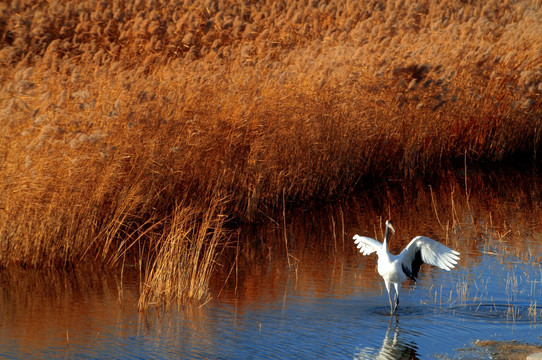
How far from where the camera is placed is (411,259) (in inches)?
271

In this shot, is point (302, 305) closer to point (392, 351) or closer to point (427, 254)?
point (427, 254)

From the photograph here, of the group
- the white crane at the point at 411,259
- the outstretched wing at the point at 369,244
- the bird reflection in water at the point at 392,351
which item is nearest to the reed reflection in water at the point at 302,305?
the bird reflection in water at the point at 392,351

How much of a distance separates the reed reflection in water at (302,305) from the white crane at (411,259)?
28 cm

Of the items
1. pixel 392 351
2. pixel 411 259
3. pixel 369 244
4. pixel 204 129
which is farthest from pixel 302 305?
pixel 204 129

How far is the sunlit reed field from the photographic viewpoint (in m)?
7.95

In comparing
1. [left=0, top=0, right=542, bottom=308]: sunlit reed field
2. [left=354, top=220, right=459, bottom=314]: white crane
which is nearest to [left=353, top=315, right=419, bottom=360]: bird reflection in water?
[left=354, top=220, right=459, bottom=314]: white crane

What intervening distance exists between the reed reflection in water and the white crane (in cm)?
28

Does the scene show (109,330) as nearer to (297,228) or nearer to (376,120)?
(297,228)

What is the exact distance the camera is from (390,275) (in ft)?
21.7

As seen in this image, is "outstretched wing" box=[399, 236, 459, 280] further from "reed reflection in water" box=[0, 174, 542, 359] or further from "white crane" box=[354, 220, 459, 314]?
"reed reflection in water" box=[0, 174, 542, 359]

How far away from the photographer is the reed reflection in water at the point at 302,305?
18.7 feet

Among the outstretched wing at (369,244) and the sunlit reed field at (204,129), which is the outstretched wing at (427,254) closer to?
the outstretched wing at (369,244)

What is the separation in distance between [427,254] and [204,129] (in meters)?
3.92

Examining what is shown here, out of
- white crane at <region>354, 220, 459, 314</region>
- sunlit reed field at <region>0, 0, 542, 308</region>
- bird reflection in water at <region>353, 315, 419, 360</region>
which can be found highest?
sunlit reed field at <region>0, 0, 542, 308</region>
